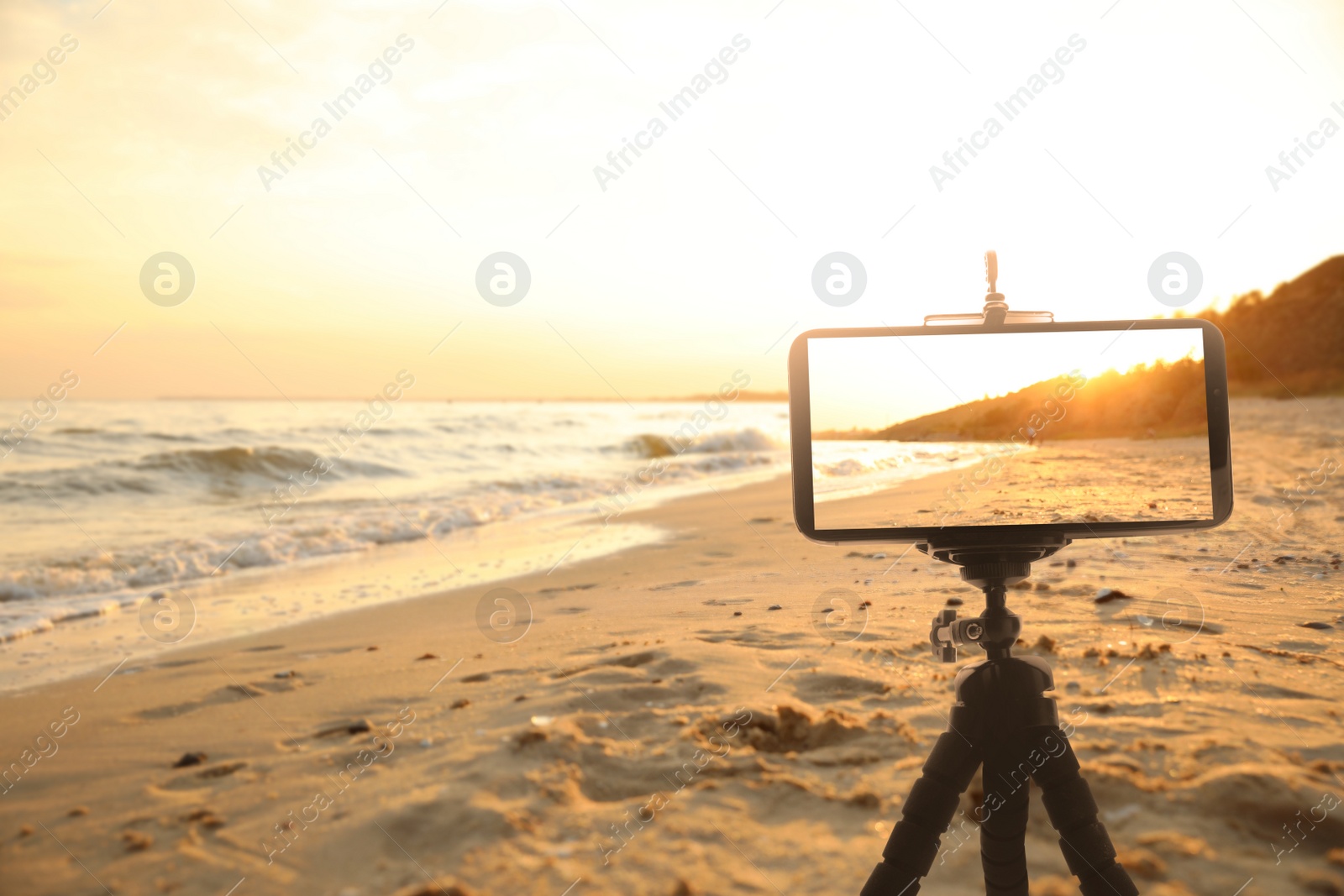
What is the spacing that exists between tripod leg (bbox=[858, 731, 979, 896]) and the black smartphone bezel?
1.34 ft

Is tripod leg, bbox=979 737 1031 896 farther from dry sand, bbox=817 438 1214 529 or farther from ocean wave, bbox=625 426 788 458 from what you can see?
ocean wave, bbox=625 426 788 458

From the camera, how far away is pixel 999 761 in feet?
4.85

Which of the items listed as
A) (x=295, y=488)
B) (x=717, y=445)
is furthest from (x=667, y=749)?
(x=717, y=445)

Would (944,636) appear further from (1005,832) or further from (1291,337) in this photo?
(1291,337)

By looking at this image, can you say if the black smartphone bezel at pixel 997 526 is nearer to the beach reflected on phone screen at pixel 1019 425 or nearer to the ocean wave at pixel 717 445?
the beach reflected on phone screen at pixel 1019 425

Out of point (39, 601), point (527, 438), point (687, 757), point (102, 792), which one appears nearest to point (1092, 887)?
point (687, 757)

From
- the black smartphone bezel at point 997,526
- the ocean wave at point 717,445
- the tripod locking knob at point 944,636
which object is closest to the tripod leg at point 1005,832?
the tripod locking knob at point 944,636

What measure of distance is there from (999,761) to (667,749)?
4.71ft

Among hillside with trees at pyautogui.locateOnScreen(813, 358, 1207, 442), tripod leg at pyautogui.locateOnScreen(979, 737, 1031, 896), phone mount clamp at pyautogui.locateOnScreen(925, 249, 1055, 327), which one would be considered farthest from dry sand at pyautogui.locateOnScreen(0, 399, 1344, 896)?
phone mount clamp at pyautogui.locateOnScreen(925, 249, 1055, 327)

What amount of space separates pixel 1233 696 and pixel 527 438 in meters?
22.7

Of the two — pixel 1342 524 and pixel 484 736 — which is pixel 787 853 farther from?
pixel 1342 524

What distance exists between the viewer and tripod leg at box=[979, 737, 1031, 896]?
151cm

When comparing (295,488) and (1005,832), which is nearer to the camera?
(1005,832)

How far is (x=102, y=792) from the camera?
2682 mm
